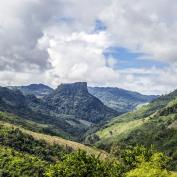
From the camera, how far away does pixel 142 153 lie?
184750 millimetres

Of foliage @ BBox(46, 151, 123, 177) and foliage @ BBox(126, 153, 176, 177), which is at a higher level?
foliage @ BBox(126, 153, 176, 177)

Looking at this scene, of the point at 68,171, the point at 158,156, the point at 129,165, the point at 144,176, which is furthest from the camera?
the point at 129,165

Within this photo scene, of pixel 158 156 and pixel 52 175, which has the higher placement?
pixel 158 156

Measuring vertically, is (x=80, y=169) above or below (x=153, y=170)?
below

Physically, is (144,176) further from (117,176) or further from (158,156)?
(117,176)

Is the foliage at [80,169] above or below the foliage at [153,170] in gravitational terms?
below

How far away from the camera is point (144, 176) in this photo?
141000 mm

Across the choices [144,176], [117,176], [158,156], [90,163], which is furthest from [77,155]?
[144,176]

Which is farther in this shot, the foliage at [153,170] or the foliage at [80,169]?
the foliage at [80,169]

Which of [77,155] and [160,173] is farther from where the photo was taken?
[77,155]

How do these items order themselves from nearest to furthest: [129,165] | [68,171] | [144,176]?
[144,176] → [68,171] → [129,165]

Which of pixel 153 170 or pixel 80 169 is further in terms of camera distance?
pixel 80 169

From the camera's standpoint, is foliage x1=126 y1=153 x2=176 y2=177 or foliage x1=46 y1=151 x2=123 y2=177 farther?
foliage x1=46 y1=151 x2=123 y2=177

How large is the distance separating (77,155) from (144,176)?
57.1 meters
